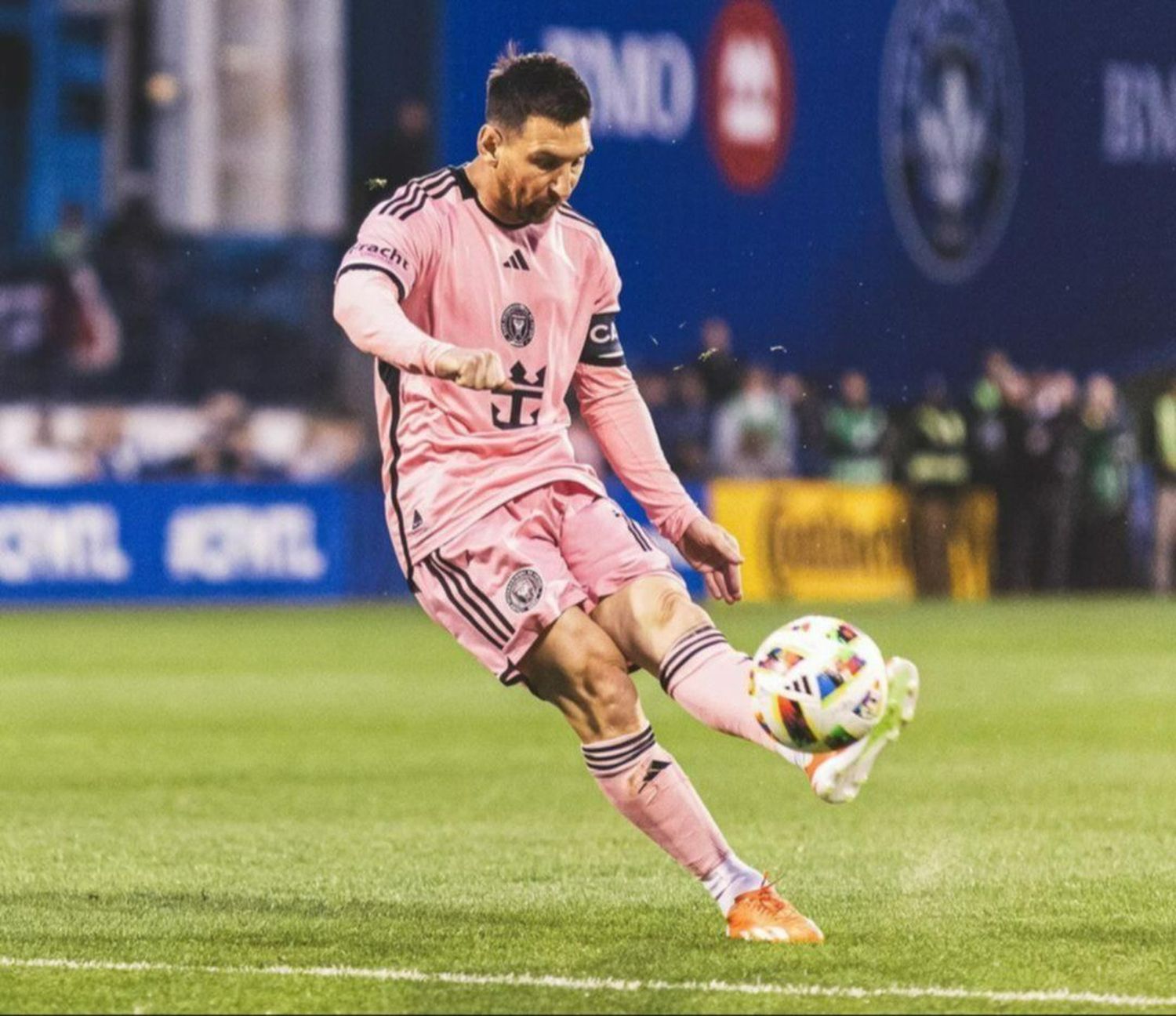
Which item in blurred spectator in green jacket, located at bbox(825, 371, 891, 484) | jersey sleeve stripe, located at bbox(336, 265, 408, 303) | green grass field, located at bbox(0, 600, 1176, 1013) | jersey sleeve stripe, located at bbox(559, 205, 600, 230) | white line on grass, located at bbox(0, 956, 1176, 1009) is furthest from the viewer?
blurred spectator in green jacket, located at bbox(825, 371, 891, 484)

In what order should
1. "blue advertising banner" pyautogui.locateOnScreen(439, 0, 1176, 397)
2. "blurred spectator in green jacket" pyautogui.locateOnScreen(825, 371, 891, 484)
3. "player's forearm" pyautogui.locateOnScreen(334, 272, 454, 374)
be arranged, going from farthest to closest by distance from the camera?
"blurred spectator in green jacket" pyautogui.locateOnScreen(825, 371, 891, 484), "blue advertising banner" pyautogui.locateOnScreen(439, 0, 1176, 397), "player's forearm" pyautogui.locateOnScreen(334, 272, 454, 374)

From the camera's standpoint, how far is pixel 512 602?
6.46 meters

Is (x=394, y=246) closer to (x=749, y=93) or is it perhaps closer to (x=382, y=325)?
(x=382, y=325)

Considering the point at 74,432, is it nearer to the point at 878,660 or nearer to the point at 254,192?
the point at 254,192

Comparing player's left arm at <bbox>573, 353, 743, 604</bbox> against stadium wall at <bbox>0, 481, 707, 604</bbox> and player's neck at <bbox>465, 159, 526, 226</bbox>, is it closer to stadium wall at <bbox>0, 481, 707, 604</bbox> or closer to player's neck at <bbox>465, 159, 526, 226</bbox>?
player's neck at <bbox>465, 159, 526, 226</bbox>

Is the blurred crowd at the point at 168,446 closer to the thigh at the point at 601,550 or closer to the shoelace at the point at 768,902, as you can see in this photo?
the thigh at the point at 601,550

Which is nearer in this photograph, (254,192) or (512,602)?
(512,602)

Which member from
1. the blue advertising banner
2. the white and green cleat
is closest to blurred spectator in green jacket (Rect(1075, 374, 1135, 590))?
the blue advertising banner

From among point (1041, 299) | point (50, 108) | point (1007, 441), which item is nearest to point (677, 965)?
point (1007, 441)

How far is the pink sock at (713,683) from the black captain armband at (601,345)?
0.82 metres

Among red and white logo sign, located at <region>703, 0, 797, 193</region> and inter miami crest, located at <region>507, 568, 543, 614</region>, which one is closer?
inter miami crest, located at <region>507, 568, 543, 614</region>

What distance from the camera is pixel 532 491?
6.62 metres

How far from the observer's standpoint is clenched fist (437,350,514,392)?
5719 millimetres

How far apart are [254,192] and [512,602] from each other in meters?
23.8
